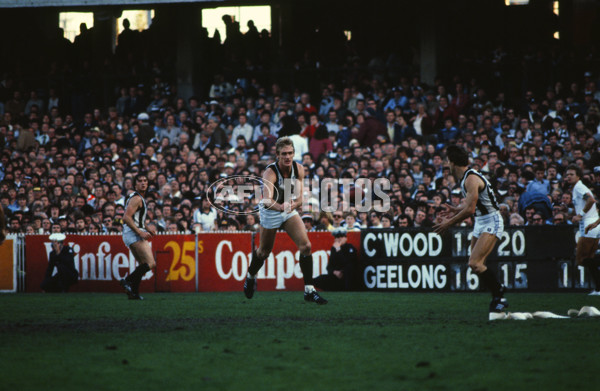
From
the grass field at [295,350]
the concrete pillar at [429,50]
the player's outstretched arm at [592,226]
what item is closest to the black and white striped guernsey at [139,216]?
the grass field at [295,350]

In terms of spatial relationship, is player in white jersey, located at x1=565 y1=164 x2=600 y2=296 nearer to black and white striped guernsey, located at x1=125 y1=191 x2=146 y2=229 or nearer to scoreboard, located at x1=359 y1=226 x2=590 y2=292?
scoreboard, located at x1=359 y1=226 x2=590 y2=292

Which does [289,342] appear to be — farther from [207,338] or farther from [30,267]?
[30,267]

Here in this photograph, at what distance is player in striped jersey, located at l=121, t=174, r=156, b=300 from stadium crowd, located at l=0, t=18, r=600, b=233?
4391 millimetres

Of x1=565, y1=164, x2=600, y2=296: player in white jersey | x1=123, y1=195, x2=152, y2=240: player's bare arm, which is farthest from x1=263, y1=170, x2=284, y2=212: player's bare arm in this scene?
x1=565, y1=164, x2=600, y2=296: player in white jersey

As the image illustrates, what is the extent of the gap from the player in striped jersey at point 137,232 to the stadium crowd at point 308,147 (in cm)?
439

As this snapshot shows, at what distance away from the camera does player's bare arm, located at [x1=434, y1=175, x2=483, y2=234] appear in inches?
417

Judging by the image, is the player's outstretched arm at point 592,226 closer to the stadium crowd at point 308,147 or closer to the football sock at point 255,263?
the stadium crowd at point 308,147

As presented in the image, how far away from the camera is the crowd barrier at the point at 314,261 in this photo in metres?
17.1

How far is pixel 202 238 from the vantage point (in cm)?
1959

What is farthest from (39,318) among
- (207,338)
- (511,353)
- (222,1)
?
(222,1)

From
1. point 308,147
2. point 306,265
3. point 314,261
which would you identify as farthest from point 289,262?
point 306,265

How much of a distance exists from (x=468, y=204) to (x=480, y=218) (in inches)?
19.6

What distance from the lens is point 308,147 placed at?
22391mm

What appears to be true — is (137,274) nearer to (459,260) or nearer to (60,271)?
(60,271)
